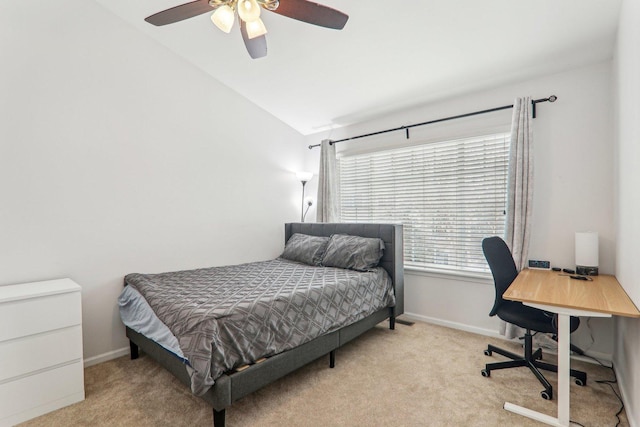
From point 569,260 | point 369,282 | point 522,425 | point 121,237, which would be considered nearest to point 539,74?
point 569,260

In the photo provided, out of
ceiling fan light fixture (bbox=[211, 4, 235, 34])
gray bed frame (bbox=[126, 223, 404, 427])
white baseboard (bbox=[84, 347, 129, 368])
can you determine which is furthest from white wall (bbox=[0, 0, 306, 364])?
ceiling fan light fixture (bbox=[211, 4, 235, 34])

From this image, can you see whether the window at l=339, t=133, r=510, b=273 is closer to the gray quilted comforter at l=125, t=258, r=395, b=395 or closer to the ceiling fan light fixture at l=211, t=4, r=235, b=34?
the gray quilted comforter at l=125, t=258, r=395, b=395

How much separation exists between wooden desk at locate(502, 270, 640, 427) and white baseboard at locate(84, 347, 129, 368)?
3011mm

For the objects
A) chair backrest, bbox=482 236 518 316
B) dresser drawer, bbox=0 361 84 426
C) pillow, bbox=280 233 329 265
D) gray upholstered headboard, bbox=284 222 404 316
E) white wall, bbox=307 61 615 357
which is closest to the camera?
dresser drawer, bbox=0 361 84 426

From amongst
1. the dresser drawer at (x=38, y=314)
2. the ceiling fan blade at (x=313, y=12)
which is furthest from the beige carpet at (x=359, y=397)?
the ceiling fan blade at (x=313, y=12)

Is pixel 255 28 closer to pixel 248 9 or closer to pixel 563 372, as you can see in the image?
pixel 248 9

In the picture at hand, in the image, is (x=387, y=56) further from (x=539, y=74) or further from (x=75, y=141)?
(x=75, y=141)

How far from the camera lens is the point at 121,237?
269 centimetres

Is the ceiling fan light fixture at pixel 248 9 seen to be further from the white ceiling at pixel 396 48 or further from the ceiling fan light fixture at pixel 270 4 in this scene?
the white ceiling at pixel 396 48

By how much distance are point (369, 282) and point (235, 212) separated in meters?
1.82

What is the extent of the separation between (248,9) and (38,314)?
2256mm

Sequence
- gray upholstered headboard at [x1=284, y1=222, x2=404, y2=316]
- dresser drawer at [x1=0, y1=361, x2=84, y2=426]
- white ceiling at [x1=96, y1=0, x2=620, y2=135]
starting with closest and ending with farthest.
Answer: dresser drawer at [x1=0, y1=361, x2=84, y2=426] < white ceiling at [x1=96, y1=0, x2=620, y2=135] < gray upholstered headboard at [x1=284, y1=222, x2=404, y2=316]

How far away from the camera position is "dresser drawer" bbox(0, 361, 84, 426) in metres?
1.78

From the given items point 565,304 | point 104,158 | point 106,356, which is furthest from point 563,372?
point 104,158
